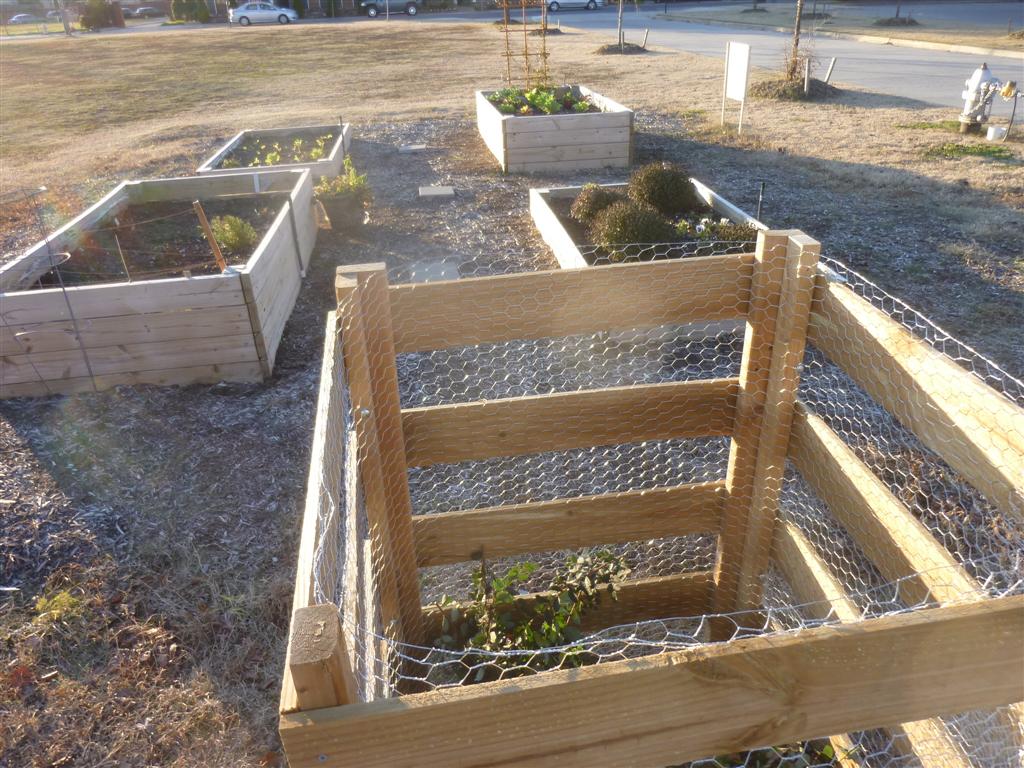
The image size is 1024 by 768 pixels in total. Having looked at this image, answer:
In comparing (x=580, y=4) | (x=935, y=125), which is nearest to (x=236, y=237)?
(x=935, y=125)

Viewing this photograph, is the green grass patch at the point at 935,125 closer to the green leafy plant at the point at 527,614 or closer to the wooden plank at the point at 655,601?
the wooden plank at the point at 655,601

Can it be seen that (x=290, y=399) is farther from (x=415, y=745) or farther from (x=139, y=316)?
(x=415, y=745)

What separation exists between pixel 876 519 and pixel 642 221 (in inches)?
161

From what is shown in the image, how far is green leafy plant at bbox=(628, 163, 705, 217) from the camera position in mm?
6734

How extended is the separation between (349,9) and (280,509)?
4261 centimetres

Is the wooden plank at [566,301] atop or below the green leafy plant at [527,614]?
atop

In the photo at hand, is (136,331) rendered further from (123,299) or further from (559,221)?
(559,221)

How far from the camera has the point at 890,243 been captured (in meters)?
6.62

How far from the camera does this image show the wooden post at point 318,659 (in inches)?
37.8

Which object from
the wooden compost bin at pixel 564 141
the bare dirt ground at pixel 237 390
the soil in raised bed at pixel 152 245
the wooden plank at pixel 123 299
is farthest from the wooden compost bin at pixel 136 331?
the wooden compost bin at pixel 564 141

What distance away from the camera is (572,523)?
104 inches

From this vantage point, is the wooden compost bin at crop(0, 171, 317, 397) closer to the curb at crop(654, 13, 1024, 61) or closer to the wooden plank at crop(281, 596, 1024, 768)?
the wooden plank at crop(281, 596, 1024, 768)

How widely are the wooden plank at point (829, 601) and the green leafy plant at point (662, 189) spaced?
4.77 m

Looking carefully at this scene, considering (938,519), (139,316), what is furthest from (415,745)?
(139,316)
